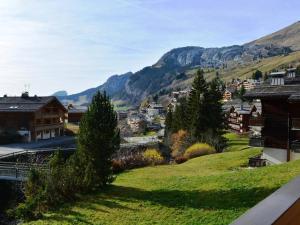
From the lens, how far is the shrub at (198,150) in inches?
1855

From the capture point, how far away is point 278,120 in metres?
30.5

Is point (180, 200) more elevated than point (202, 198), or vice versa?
point (202, 198)

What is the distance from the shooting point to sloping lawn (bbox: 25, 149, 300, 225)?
17453 millimetres

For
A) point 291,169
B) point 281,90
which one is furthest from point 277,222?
point 281,90

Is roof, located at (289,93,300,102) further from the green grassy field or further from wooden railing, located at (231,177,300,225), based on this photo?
wooden railing, located at (231,177,300,225)

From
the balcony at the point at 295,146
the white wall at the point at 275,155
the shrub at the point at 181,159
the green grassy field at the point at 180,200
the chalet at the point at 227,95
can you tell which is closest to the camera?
the green grassy field at the point at 180,200

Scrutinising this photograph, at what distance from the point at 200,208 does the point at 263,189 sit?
308 centimetres

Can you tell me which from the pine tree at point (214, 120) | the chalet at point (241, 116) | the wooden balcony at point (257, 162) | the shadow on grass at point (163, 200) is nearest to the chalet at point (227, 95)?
the chalet at point (241, 116)

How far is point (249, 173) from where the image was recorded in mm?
22641

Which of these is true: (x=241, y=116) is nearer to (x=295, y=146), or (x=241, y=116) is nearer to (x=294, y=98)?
(x=295, y=146)

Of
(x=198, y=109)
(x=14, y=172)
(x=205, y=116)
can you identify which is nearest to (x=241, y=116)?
(x=205, y=116)

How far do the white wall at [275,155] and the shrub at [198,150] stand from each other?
1612cm

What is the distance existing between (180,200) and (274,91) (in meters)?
13.9

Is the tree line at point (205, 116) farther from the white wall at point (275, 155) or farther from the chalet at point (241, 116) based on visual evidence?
the chalet at point (241, 116)
